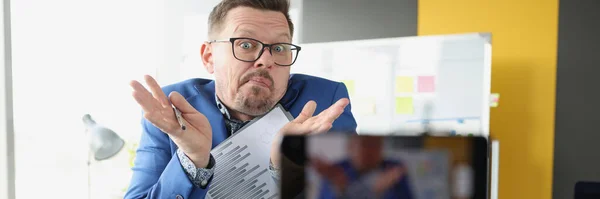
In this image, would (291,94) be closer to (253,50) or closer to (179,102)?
(253,50)

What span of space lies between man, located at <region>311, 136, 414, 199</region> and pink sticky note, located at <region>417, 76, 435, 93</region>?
2106 millimetres

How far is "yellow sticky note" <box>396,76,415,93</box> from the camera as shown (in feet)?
7.99

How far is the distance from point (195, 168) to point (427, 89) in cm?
180

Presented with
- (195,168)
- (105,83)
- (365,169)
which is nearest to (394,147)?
(365,169)

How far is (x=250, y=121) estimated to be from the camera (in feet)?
3.19

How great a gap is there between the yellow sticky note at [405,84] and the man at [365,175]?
83.8 inches

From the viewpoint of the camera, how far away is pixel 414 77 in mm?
2424
